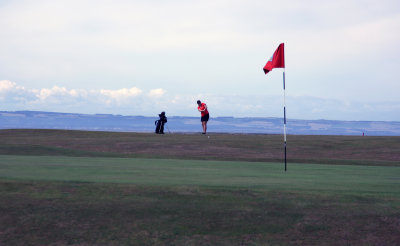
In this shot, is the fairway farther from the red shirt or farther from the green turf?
the red shirt

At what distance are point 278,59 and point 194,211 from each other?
33.0 feet

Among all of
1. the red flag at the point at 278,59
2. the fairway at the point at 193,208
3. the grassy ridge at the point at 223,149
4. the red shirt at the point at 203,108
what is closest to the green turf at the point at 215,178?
the fairway at the point at 193,208

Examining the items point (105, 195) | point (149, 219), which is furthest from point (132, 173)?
point (149, 219)

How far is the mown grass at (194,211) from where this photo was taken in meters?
8.55

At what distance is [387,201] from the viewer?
10.3 meters

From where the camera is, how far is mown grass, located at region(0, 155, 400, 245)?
28.0ft

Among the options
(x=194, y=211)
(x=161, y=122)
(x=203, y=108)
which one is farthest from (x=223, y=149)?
(x=194, y=211)

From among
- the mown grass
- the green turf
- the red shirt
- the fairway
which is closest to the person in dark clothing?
the red shirt

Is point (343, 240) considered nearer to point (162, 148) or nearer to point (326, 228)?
point (326, 228)

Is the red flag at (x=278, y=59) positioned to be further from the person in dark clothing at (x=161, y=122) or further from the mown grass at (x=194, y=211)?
the person in dark clothing at (x=161, y=122)

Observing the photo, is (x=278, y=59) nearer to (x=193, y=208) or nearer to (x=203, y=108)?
(x=193, y=208)

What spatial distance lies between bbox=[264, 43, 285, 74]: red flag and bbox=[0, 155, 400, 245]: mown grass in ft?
21.5

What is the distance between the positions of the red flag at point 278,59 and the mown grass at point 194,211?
656 cm

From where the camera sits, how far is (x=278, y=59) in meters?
18.6
